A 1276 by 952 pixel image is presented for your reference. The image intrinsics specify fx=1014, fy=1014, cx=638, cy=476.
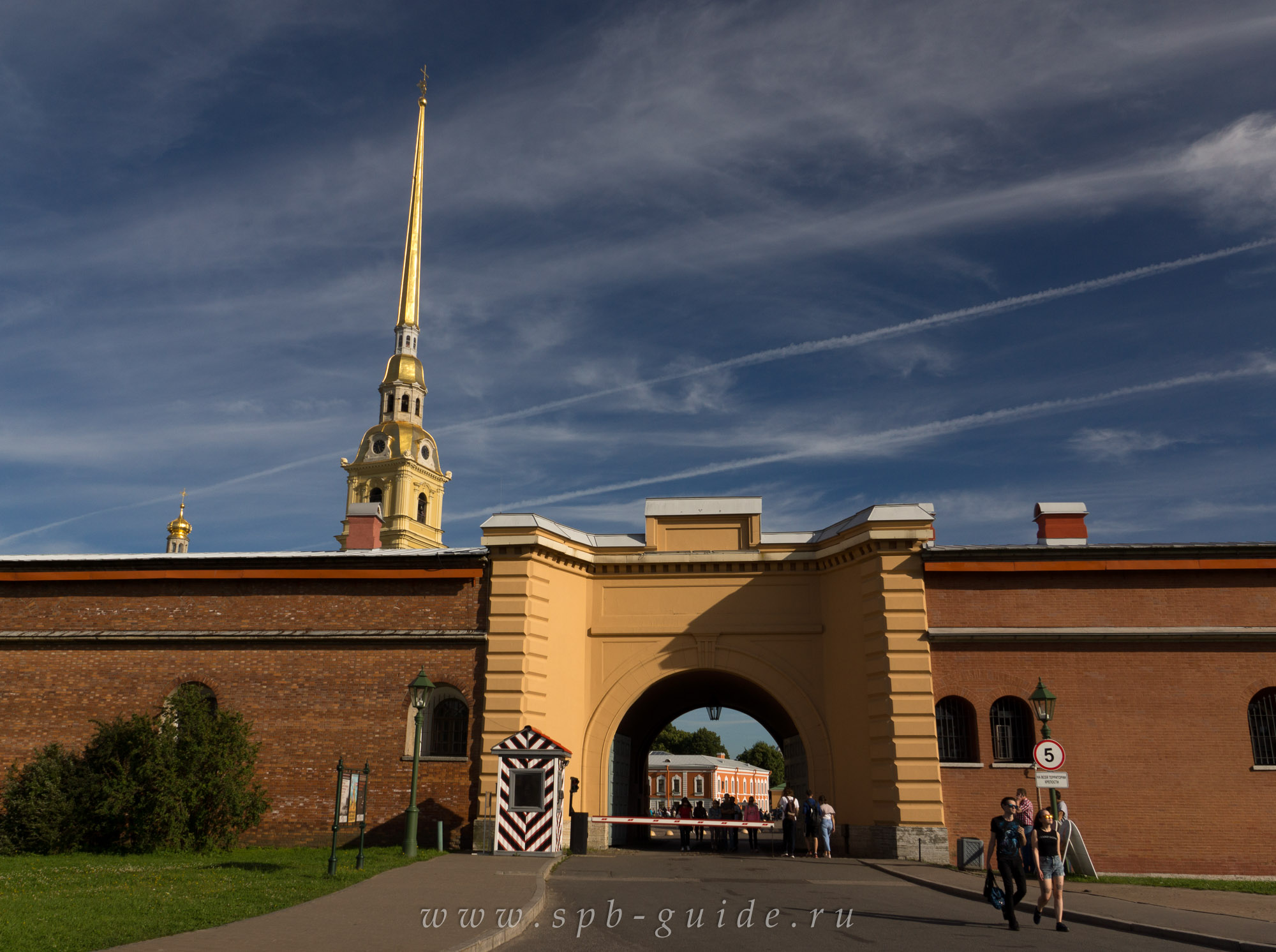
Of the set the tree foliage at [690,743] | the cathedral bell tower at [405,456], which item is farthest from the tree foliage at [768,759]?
the cathedral bell tower at [405,456]

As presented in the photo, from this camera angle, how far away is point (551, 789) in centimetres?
2070

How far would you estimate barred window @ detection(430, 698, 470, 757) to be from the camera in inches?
872

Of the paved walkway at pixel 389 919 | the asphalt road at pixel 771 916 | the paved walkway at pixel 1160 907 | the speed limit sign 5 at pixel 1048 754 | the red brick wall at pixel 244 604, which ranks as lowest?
the asphalt road at pixel 771 916

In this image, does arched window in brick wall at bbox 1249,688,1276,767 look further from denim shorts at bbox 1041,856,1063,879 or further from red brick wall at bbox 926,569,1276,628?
denim shorts at bbox 1041,856,1063,879

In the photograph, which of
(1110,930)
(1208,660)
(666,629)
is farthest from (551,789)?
(1208,660)

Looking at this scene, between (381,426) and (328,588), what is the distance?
67.9 m

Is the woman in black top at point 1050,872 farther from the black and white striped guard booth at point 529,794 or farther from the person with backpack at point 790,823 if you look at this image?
the black and white striped guard booth at point 529,794

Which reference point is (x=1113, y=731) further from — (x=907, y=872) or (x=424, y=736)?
(x=424, y=736)

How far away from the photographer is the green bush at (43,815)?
20359 millimetres

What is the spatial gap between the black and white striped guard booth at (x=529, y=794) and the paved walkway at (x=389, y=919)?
11.6ft

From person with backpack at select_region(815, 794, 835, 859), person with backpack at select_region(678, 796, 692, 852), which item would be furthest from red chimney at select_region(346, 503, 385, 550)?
person with backpack at select_region(815, 794, 835, 859)

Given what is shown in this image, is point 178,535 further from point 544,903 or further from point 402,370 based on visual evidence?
point 544,903

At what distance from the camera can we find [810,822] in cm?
2205

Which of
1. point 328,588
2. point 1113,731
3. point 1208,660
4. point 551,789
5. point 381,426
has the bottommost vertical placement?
point 551,789
